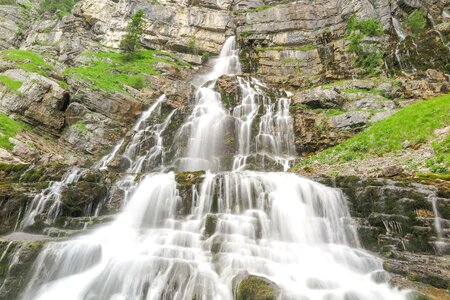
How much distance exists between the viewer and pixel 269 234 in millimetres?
10438

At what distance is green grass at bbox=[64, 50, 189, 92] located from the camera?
26.8 m

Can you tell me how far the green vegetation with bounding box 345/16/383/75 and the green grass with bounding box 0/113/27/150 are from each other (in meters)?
26.9

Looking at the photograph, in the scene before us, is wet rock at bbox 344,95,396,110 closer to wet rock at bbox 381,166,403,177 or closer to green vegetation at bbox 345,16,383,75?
green vegetation at bbox 345,16,383,75

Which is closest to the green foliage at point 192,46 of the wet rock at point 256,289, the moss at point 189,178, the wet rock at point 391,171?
the moss at point 189,178

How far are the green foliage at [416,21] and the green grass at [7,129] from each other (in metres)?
31.5

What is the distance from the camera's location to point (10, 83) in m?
22.8

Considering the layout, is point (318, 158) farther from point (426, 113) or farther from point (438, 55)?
point (438, 55)

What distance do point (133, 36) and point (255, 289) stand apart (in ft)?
114

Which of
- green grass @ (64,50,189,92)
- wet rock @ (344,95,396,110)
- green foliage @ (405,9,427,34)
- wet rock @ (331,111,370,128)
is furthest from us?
green foliage @ (405,9,427,34)

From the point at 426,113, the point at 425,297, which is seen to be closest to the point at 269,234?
the point at 425,297

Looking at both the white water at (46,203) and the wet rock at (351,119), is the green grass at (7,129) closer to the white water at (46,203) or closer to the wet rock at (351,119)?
the white water at (46,203)

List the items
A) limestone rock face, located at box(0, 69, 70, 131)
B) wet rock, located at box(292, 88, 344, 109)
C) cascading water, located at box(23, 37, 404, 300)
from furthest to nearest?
wet rock, located at box(292, 88, 344, 109) < limestone rock face, located at box(0, 69, 70, 131) < cascading water, located at box(23, 37, 404, 300)

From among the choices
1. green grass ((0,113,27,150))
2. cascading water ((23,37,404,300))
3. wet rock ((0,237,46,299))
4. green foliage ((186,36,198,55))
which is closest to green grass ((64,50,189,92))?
green foliage ((186,36,198,55))

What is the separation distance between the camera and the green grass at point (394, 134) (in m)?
15.4
